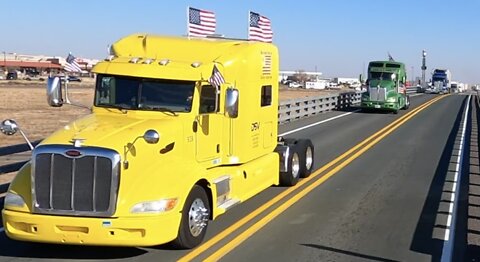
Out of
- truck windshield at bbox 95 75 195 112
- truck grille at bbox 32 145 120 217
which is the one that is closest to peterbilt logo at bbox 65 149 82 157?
truck grille at bbox 32 145 120 217

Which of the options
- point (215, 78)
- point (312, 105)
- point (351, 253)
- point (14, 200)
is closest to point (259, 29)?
point (215, 78)

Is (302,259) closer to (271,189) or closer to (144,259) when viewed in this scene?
(144,259)

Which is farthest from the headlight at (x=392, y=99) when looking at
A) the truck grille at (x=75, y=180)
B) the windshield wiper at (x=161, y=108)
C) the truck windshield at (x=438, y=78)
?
the truck windshield at (x=438, y=78)

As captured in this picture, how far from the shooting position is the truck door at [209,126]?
783 cm

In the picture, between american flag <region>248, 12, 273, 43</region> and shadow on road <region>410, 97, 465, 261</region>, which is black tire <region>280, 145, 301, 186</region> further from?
shadow on road <region>410, 97, 465, 261</region>

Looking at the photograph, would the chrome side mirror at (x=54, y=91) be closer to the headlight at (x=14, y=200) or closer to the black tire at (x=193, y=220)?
the headlight at (x=14, y=200)

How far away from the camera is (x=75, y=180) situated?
643cm

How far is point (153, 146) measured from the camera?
22.7 feet

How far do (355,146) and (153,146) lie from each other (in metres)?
12.0

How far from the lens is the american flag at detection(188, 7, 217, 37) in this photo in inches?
433

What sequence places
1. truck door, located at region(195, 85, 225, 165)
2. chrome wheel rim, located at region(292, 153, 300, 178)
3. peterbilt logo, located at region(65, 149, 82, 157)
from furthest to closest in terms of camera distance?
chrome wheel rim, located at region(292, 153, 300, 178) < truck door, located at region(195, 85, 225, 165) < peterbilt logo, located at region(65, 149, 82, 157)

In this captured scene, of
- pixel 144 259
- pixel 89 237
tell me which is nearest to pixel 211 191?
pixel 144 259

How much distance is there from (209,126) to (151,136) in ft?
4.89

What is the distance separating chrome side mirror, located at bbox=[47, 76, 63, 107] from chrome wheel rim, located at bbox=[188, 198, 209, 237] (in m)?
2.24
